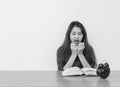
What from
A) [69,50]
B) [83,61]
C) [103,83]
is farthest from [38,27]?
[103,83]

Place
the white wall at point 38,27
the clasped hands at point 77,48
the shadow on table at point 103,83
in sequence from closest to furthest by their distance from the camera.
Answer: the shadow on table at point 103,83
the clasped hands at point 77,48
the white wall at point 38,27

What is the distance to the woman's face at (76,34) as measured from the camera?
235 cm

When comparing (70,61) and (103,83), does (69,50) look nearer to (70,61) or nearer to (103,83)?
(70,61)

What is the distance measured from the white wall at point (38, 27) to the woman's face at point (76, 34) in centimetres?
15

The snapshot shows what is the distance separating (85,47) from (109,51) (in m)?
0.32

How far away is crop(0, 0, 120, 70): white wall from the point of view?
250 cm

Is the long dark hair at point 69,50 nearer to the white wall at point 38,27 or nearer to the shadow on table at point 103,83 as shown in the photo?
the white wall at point 38,27

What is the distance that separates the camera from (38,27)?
2506mm

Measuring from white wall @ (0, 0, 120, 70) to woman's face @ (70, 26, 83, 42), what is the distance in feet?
0.48

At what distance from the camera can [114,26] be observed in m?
2.54

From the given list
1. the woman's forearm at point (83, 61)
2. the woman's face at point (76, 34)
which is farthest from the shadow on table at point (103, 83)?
the woman's face at point (76, 34)

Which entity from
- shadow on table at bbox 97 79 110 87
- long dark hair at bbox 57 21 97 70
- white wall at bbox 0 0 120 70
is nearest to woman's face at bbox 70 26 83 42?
long dark hair at bbox 57 21 97 70

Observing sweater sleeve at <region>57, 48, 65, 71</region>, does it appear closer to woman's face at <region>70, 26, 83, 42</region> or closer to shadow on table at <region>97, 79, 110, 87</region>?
woman's face at <region>70, 26, 83, 42</region>

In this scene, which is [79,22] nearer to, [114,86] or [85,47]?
[85,47]
